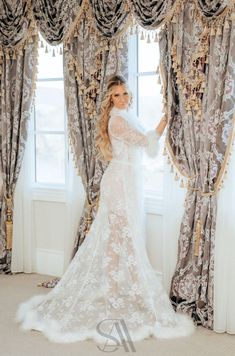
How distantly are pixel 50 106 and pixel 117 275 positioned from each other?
181cm

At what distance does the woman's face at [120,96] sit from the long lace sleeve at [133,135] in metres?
0.11

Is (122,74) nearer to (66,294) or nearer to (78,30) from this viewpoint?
(78,30)

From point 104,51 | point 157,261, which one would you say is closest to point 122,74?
point 104,51

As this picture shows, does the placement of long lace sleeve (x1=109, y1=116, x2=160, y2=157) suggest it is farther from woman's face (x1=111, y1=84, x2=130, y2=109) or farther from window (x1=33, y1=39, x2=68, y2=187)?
window (x1=33, y1=39, x2=68, y2=187)

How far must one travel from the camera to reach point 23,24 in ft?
14.8

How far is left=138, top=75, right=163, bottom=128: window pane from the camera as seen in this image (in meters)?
4.07

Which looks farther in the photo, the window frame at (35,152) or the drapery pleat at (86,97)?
the window frame at (35,152)

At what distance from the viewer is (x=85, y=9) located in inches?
163

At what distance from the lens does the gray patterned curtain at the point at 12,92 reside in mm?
4539

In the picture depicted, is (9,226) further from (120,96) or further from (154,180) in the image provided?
(120,96)

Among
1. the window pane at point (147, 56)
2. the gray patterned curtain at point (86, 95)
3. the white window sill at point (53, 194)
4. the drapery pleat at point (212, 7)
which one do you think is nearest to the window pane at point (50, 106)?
the gray patterned curtain at point (86, 95)

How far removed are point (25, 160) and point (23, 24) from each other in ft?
3.83

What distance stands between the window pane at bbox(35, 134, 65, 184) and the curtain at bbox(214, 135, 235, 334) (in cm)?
176

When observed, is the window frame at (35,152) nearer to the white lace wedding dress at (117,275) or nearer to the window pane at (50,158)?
the window pane at (50,158)
